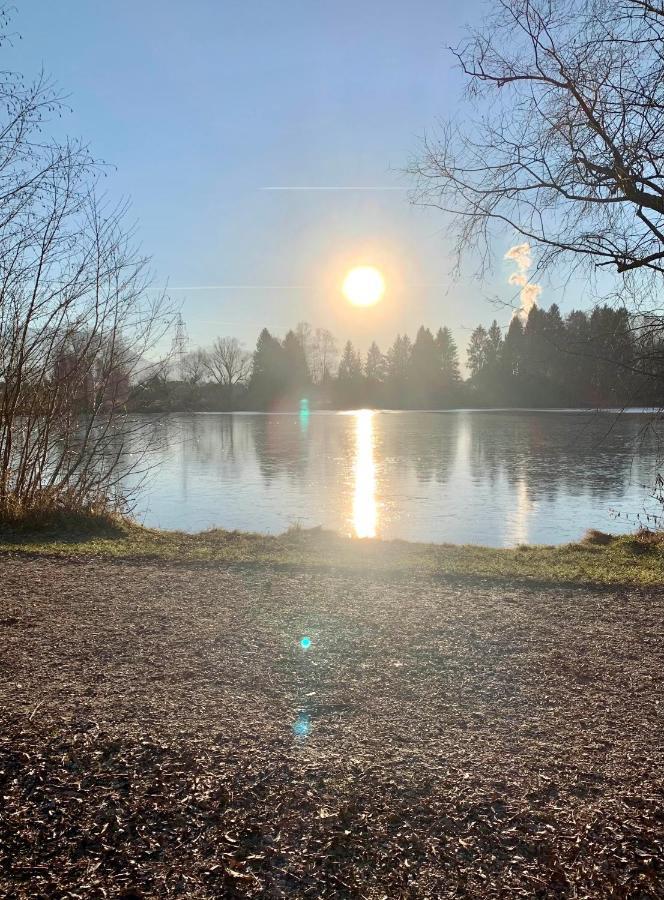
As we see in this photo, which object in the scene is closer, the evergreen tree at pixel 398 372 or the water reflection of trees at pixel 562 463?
the water reflection of trees at pixel 562 463

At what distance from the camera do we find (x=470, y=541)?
9.61 m

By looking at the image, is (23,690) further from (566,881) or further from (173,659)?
(566,881)

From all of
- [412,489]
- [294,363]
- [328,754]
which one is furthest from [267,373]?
[328,754]

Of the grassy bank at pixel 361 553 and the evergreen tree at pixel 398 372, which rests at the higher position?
the evergreen tree at pixel 398 372

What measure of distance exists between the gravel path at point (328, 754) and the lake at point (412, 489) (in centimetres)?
523

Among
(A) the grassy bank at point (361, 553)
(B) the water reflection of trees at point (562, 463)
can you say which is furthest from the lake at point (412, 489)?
(A) the grassy bank at point (361, 553)

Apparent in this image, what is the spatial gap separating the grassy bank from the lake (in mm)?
1472

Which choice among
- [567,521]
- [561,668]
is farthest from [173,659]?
[567,521]

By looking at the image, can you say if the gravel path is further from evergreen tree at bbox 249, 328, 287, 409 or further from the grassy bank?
evergreen tree at bbox 249, 328, 287, 409

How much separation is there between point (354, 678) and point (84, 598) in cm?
252

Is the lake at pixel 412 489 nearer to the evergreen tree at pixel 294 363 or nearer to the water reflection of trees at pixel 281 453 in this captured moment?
the water reflection of trees at pixel 281 453

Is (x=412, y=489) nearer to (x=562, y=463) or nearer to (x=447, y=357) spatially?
(x=562, y=463)

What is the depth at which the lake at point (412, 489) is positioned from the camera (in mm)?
10734

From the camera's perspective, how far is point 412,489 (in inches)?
583
